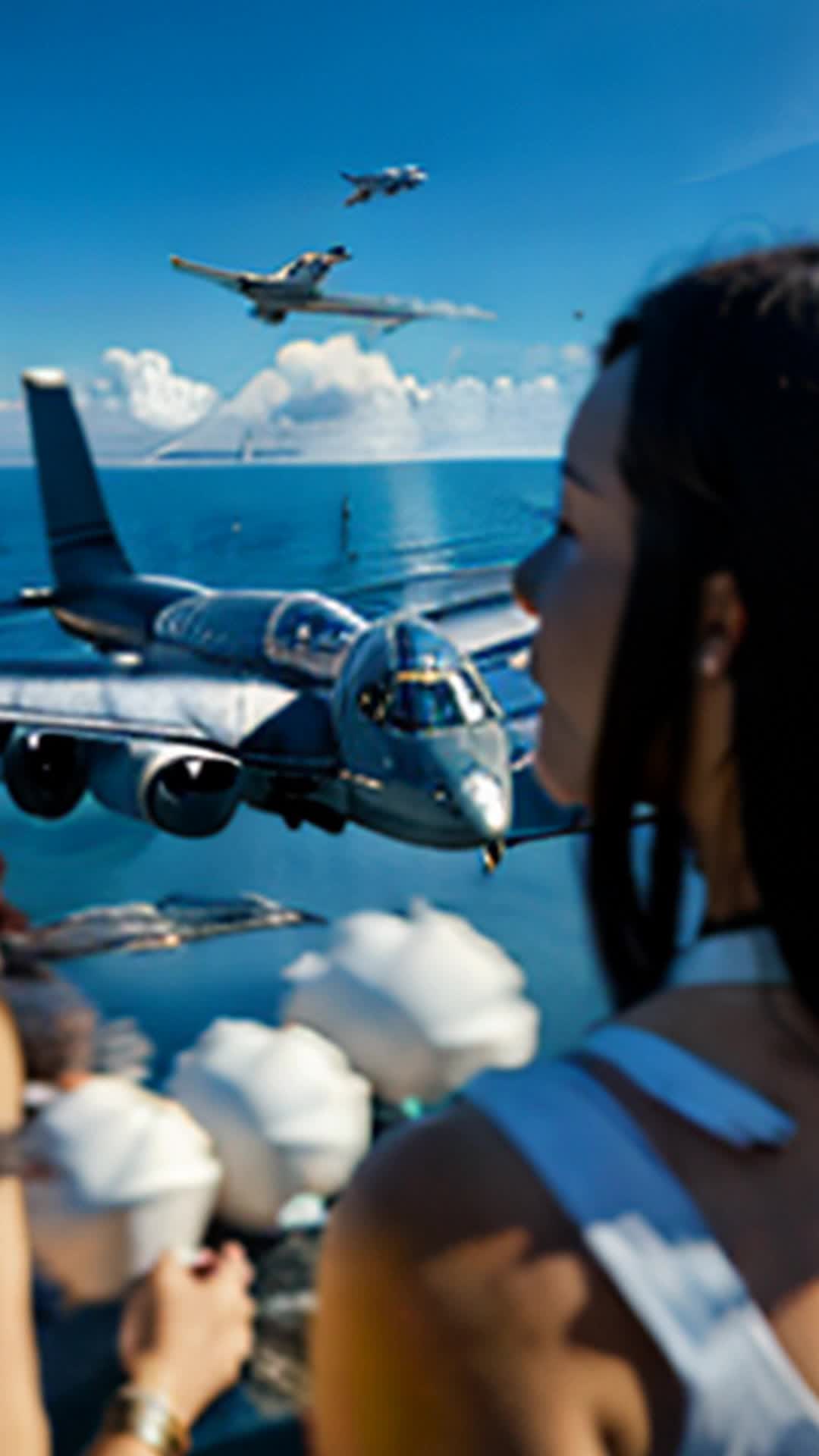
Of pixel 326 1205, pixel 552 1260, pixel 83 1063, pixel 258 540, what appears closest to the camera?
pixel 552 1260

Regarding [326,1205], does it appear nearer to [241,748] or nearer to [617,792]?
[617,792]

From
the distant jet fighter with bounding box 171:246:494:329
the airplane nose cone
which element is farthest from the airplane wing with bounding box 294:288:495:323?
the airplane nose cone

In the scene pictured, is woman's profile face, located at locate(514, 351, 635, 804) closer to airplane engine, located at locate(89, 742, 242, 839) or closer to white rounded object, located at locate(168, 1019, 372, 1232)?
white rounded object, located at locate(168, 1019, 372, 1232)

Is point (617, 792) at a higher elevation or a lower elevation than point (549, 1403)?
higher

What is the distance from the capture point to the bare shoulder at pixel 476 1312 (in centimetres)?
39

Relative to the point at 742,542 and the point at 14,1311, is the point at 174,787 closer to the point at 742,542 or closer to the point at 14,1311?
the point at 14,1311

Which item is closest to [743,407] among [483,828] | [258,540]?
[483,828]

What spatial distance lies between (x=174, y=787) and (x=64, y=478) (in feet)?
23.8

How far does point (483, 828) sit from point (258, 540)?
1042 inches

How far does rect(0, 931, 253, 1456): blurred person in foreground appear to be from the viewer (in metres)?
0.53

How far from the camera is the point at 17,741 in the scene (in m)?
5.68

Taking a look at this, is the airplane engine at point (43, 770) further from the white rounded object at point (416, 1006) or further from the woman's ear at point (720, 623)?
the woman's ear at point (720, 623)

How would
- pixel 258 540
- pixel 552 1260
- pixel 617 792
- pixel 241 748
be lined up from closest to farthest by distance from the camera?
1. pixel 552 1260
2. pixel 617 792
3. pixel 241 748
4. pixel 258 540

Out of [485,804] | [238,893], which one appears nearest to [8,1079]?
[238,893]
